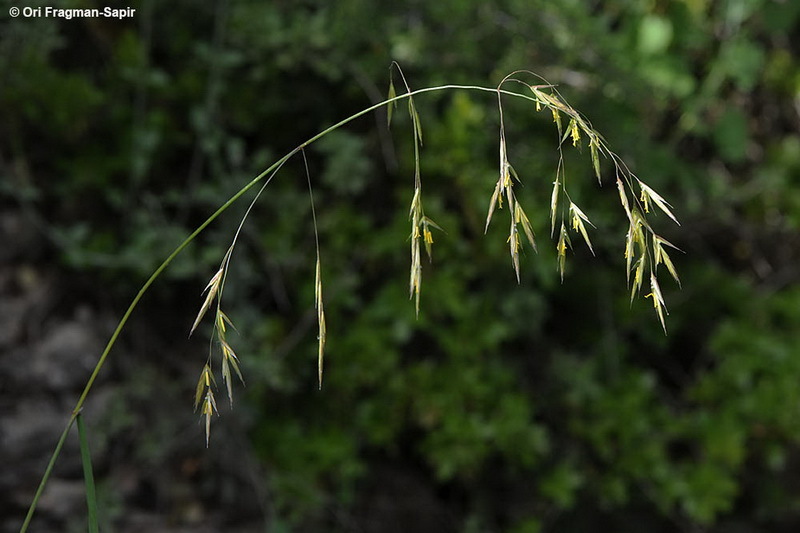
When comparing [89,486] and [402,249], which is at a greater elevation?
[402,249]

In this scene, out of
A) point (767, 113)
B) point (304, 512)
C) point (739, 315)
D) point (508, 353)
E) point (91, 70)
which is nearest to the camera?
point (304, 512)

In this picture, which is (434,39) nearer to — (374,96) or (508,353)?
(374,96)

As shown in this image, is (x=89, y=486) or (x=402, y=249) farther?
(x=402, y=249)

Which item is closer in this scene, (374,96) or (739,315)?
(374,96)

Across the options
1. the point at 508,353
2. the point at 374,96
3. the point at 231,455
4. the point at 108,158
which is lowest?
the point at 231,455

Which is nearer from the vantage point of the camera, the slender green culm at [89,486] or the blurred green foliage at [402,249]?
the slender green culm at [89,486]

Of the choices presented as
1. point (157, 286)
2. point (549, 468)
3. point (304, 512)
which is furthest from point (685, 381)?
point (157, 286)

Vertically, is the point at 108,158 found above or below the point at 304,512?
above

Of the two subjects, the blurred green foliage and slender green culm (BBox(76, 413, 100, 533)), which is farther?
the blurred green foliage
